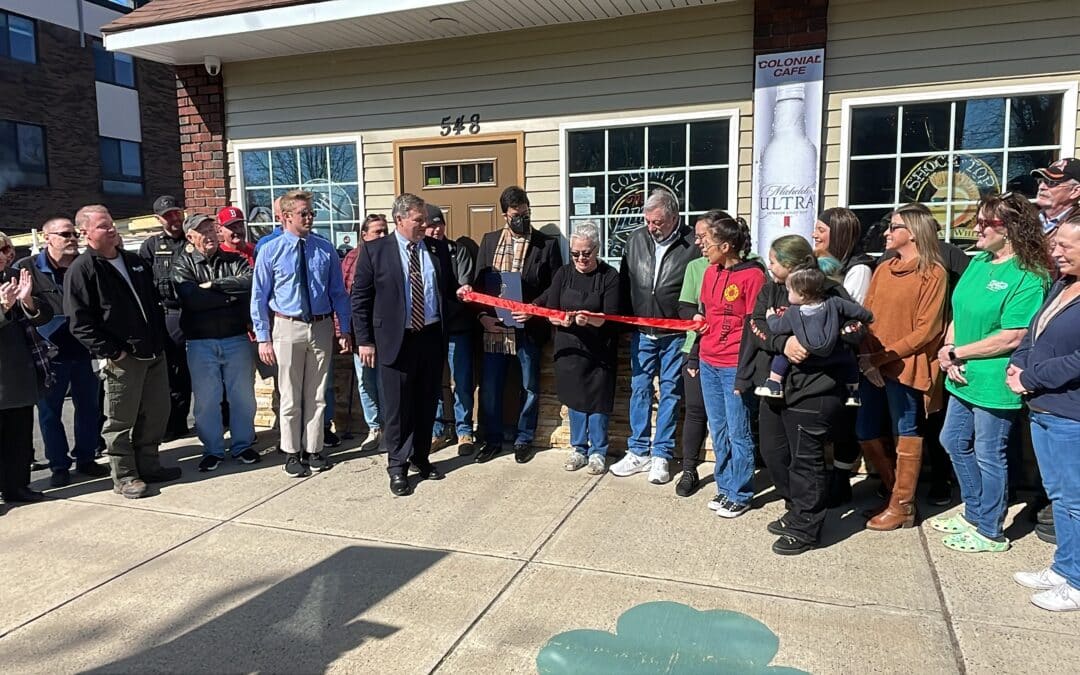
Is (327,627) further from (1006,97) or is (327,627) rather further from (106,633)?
(1006,97)

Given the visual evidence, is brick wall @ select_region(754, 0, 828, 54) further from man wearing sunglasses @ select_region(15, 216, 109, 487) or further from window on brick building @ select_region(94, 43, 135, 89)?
window on brick building @ select_region(94, 43, 135, 89)

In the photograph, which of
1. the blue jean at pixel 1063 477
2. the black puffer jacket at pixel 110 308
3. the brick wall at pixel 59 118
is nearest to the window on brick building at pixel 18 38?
the brick wall at pixel 59 118

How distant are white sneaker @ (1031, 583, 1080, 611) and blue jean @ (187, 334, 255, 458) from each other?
5105mm

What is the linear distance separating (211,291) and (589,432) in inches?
Answer: 115

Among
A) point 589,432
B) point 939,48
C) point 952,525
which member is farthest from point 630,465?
point 939,48

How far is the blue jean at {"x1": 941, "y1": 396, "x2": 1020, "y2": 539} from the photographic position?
3.69m

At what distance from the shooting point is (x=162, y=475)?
5223 mm

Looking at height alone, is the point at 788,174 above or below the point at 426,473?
above

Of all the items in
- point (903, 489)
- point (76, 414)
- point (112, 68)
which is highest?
point (112, 68)

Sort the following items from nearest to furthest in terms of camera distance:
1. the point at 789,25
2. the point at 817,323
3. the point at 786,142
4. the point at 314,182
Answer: the point at 817,323 < the point at 789,25 < the point at 786,142 < the point at 314,182

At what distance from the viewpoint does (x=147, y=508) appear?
4738 mm

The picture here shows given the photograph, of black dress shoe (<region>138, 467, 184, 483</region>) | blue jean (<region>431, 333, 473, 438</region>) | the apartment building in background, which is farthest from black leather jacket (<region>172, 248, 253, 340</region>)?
the apartment building in background

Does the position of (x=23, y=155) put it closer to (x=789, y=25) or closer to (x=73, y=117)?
(x=73, y=117)

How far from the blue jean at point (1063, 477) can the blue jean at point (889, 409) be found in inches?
28.6
